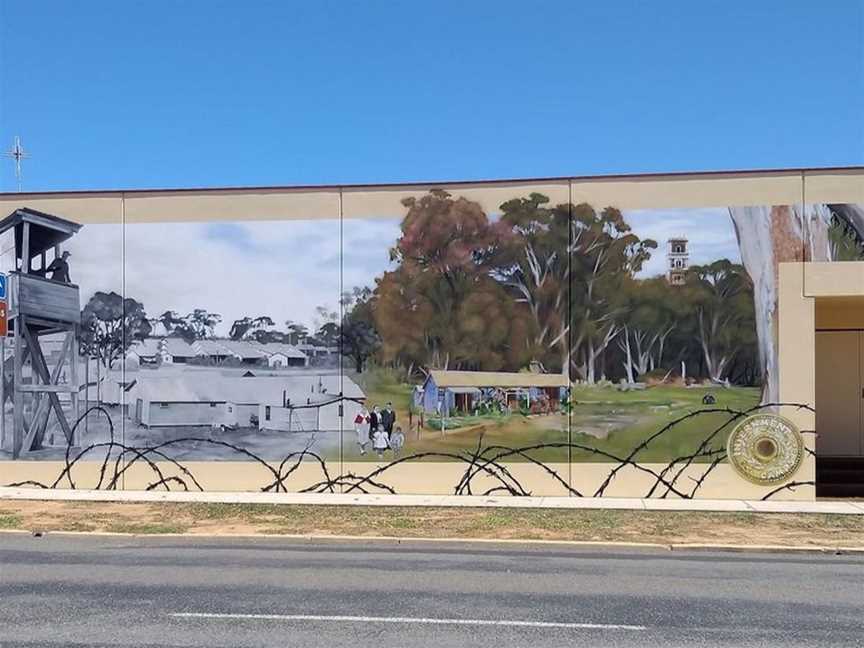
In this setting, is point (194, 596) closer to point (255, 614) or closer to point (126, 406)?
point (255, 614)

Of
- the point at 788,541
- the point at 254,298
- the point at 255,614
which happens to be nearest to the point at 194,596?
the point at 255,614

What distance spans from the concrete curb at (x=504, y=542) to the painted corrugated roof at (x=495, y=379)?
13.9ft

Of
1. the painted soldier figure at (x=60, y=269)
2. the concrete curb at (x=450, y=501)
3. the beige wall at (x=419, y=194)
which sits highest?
the beige wall at (x=419, y=194)

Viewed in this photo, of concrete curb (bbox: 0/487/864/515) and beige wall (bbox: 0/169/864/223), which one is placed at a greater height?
beige wall (bbox: 0/169/864/223)

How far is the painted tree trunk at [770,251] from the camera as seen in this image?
14.3 meters

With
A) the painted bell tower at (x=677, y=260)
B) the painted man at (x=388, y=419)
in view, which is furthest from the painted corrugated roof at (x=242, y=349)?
the painted bell tower at (x=677, y=260)

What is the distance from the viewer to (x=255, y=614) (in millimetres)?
7129

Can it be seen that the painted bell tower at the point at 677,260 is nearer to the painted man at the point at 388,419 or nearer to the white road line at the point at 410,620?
the painted man at the point at 388,419

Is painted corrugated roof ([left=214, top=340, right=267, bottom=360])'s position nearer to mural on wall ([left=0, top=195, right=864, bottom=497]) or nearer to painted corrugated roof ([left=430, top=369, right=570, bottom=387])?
mural on wall ([left=0, top=195, right=864, bottom=497])

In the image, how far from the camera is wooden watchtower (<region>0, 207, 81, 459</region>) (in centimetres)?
1585

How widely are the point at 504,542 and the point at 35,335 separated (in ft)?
33.3

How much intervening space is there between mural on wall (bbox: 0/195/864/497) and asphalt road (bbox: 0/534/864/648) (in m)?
4.43

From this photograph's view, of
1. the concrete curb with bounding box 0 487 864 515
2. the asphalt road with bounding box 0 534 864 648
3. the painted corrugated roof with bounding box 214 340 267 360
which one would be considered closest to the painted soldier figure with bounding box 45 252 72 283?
the painted corrugated roof with bounding box 214 340 267 360

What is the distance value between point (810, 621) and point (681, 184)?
9.01 meters
